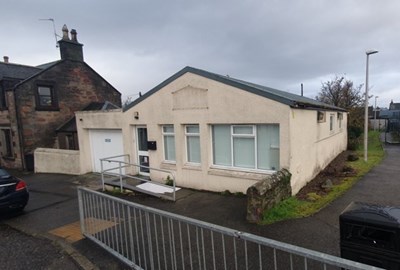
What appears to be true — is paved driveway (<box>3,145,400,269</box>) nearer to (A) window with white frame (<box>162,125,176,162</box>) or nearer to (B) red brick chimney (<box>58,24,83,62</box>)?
(A) window with white frame (<box>162,125,176,162</box>)

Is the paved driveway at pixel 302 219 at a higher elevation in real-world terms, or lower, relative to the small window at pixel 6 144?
lower

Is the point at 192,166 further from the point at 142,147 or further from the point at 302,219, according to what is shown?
the point at 302,219

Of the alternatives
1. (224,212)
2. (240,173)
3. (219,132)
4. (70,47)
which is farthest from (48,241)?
(70,47)

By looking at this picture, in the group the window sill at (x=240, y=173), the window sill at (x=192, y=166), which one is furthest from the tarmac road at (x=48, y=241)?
the window sill at (x=240, y=173)

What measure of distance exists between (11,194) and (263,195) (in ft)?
22.9

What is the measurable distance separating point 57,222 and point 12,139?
41.1ft

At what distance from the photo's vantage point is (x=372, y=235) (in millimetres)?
2977

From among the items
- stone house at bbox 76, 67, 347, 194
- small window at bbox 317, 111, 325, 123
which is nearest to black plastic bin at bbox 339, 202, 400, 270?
stone house at bbox 76, 67, 347, 194

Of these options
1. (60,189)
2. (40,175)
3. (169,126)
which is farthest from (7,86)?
(169,126)

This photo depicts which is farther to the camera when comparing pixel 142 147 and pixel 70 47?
pixel 70 47

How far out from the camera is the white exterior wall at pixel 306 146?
795 cm

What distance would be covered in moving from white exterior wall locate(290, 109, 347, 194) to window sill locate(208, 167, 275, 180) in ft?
2.97

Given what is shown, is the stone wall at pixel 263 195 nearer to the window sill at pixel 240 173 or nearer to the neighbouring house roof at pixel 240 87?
the window sill at pixel 240 173

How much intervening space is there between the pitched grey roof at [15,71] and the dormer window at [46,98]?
1779 mm
